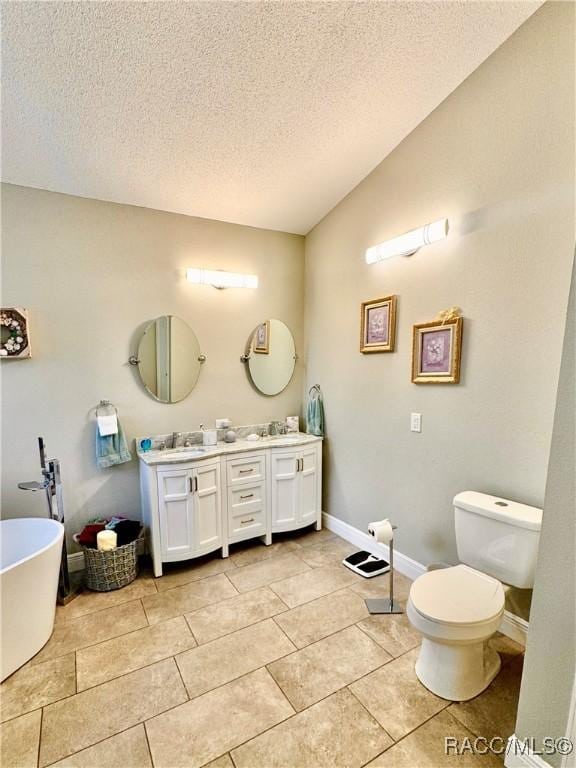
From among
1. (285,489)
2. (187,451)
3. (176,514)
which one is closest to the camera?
(176,514)

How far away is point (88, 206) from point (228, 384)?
5.25 feet

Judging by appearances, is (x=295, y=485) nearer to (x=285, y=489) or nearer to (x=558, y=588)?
(x=285, y=489)

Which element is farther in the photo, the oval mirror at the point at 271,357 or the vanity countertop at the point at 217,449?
the oval mirror at the point at 271,357

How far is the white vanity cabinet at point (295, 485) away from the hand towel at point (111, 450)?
1.08m

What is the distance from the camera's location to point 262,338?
3189 millimetres

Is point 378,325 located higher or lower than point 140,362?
higher

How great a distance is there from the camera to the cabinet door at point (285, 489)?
2.87 metres

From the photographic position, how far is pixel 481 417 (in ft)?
6.47

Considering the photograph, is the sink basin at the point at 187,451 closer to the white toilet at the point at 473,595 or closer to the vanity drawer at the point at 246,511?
the vanity drawer at the point at 246,511

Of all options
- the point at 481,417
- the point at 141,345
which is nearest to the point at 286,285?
the point at 141,345

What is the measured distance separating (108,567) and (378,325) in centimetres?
238

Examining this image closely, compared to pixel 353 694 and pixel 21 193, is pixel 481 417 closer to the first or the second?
pixel 353 694

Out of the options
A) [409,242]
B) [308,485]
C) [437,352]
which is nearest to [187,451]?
[308,485]

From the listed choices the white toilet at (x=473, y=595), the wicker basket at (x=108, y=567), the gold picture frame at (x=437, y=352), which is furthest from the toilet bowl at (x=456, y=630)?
the wicker basket at (x=108, y=567)
